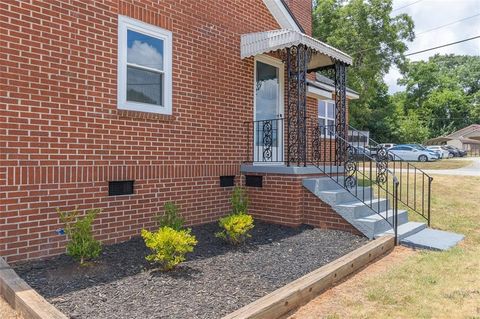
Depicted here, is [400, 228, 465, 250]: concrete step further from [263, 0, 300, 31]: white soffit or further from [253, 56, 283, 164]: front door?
[263, 0, 300, 31]: white soffit

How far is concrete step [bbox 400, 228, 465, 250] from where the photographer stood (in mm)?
5789

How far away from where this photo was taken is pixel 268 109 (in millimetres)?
8438

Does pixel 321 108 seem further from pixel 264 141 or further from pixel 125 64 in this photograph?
pixel 125 64

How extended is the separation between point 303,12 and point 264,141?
21.5ft

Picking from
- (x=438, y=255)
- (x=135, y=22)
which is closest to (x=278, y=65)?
(x=135, y=22)

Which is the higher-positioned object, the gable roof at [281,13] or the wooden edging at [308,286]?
the gable roof at [281,13]

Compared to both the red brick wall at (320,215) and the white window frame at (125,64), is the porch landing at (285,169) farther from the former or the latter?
the white window frame at (125,64)

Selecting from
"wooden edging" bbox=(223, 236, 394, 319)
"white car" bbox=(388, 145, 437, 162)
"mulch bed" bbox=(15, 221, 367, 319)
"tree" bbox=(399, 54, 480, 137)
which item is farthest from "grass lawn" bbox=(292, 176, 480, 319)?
"tree" bbox=(399, 54, 480, 137)

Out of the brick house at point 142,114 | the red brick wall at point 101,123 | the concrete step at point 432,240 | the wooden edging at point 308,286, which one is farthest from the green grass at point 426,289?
the red brick wall at point 101,123

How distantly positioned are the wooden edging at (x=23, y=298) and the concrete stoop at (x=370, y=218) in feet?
14.7

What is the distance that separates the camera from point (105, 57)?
5.14 m

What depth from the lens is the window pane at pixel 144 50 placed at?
552 centimetres

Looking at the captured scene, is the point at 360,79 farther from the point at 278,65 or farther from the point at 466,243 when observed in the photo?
the point at 466,243

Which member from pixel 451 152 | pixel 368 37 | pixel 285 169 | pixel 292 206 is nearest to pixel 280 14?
pixel 285 169
